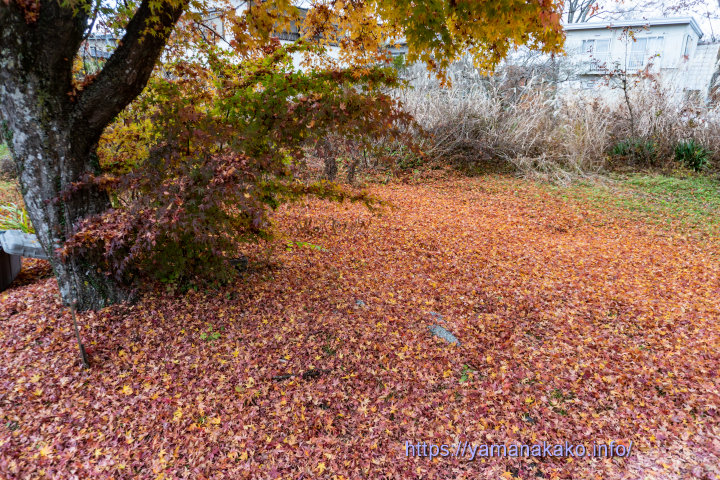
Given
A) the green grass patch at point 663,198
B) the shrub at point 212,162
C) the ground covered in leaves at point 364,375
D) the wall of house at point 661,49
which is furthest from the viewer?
the wall of house at point 661,49

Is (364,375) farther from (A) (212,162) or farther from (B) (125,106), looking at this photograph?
(B) (125,106)

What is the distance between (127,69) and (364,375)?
8.90 ft

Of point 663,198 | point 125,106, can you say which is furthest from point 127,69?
point 663,198

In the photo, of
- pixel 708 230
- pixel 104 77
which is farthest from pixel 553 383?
pixel 708 230

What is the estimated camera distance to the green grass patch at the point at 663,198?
6.84 meters

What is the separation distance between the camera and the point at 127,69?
8.76 feet

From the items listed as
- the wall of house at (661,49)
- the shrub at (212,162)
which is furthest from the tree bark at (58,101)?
the wall of house at (661,49)

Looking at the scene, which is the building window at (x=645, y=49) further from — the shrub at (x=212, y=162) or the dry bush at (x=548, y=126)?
the shrub at (x=212, y=162)

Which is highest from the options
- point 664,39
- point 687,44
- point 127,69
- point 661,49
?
point 664,39

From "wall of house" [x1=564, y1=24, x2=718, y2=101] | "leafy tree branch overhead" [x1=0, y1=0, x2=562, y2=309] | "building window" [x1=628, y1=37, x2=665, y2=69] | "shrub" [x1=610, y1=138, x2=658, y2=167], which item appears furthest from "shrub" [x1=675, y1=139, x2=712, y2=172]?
"leafy tree branch overhead" [x1=0, y1=0, x2=562, y2=309]

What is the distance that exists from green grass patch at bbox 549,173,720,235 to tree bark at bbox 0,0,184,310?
26.0 feet

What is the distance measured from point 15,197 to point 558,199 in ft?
34.6

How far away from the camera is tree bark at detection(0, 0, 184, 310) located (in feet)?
8.18

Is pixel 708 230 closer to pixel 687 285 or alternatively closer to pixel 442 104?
pixel 687 285
